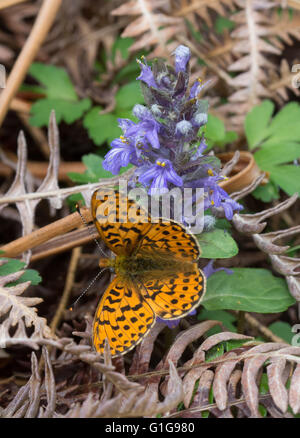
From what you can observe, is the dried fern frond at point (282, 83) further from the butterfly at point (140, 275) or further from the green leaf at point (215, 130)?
the butterfly at point (140, 275)

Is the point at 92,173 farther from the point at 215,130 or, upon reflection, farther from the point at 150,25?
the point at 150,25

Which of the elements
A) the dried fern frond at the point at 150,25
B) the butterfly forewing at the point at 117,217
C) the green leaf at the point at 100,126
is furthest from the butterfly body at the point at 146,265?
the dried fern frond at the point at 150,25

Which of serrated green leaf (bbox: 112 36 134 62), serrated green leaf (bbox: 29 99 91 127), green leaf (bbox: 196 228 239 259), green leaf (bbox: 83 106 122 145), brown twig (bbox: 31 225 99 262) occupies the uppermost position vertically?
serrated green leaf (bbox: 112 36 134 62)

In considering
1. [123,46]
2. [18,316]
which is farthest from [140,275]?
[123,46]

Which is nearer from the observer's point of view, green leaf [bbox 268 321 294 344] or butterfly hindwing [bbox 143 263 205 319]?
butterfly hindwing [bbox 143 263 205 319]

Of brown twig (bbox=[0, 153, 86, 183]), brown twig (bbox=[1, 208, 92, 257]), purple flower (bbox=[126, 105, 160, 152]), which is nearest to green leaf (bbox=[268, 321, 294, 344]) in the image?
brown twig (bbox=[1, 208, 92, 257])

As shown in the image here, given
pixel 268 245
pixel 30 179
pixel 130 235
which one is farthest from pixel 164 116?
pixel 30 179

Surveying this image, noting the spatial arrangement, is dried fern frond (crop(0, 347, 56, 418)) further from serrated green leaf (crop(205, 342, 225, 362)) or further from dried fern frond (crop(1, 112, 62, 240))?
dried fern frond (crop(1, 112, 62, 240))
